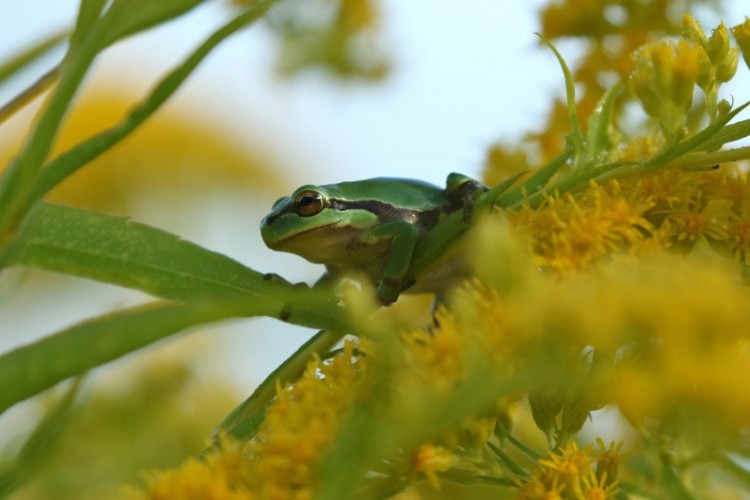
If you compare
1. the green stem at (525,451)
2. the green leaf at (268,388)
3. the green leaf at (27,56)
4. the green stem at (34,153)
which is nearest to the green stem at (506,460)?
the green stem at (525,451)

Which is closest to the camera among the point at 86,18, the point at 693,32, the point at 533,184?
the point at 86,18

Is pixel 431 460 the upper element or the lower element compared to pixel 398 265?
lower

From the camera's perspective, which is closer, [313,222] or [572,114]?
[572,114]

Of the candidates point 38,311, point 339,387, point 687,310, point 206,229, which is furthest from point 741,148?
point 206,229

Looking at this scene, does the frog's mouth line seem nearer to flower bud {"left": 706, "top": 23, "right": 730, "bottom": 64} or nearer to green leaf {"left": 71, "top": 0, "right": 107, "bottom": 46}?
flower bud {"left": 706, "top": 23, "right": 730, "bottom": 64}

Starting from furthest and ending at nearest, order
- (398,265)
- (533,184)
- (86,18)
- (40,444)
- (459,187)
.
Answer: (459,187)
(398,265)
(533,184)
(40,444)
(86,18)

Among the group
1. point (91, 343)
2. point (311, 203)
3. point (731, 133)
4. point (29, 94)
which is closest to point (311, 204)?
point (311, 203)

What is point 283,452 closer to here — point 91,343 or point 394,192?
point 91,343
